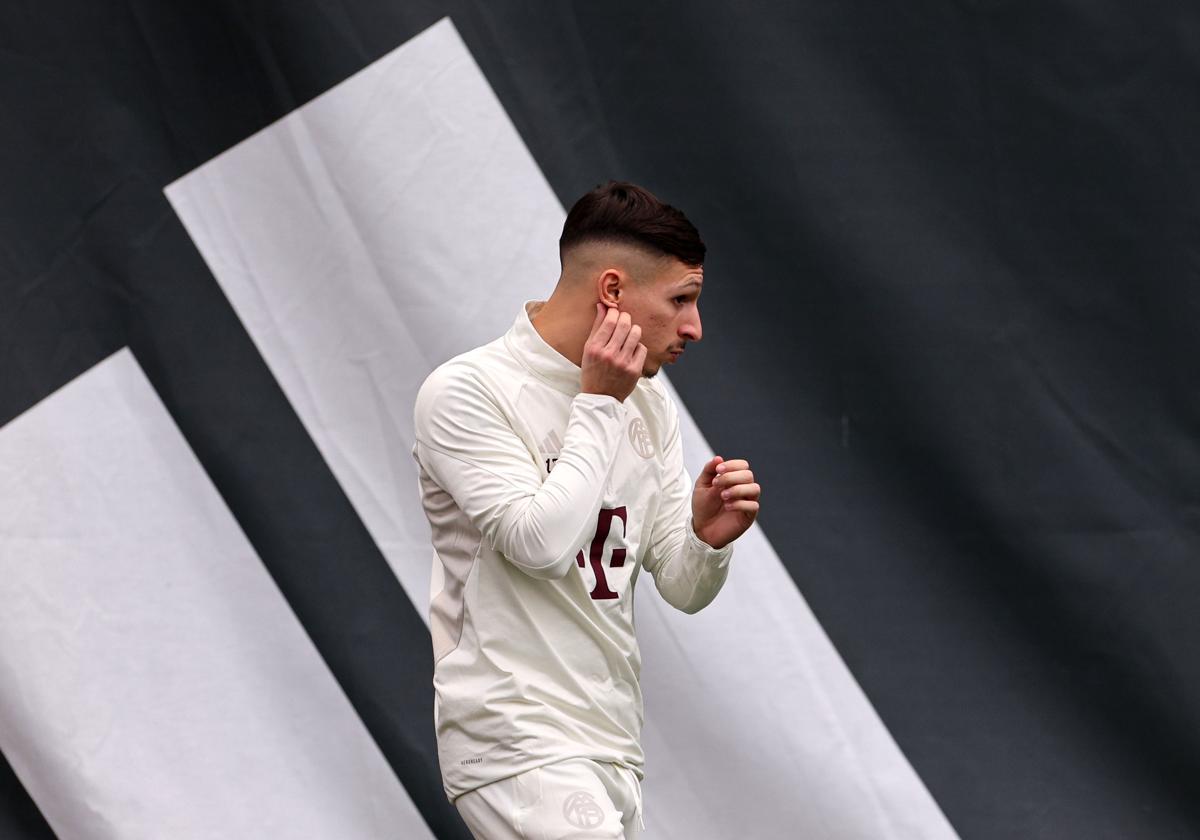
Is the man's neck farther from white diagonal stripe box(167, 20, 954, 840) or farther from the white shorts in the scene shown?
white diagonal stripe box(167, 20, 954, 840)

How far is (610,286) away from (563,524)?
312 millimetres

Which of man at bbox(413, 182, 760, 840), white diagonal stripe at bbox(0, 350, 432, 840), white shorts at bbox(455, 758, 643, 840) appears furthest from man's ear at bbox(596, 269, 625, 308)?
white diagonal stripe at bbox(0, 350, 432, 840)

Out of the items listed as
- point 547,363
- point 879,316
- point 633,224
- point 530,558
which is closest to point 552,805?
point 530,558

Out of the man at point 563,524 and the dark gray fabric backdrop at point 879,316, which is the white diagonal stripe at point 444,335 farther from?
the man at point 563,524

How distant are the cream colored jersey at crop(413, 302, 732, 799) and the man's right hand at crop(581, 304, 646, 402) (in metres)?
0.02

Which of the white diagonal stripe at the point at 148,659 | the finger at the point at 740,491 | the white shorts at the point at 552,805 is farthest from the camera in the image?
the white diagonal stripe at the point at 148,659

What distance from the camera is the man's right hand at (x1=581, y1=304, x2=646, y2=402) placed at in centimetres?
157

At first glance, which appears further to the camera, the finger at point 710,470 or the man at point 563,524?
the finger at point 710,470

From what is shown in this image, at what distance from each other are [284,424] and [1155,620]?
1.55 metres

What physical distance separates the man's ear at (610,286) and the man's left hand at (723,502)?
8.7 inches

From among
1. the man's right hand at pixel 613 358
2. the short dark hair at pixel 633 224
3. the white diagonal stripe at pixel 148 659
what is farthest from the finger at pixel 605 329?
the white diagonal stripe at pixel 148 659

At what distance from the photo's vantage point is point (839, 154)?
2430 millimetres

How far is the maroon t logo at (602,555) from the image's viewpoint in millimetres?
1624

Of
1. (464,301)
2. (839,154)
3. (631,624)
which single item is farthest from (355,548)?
(839,154)
